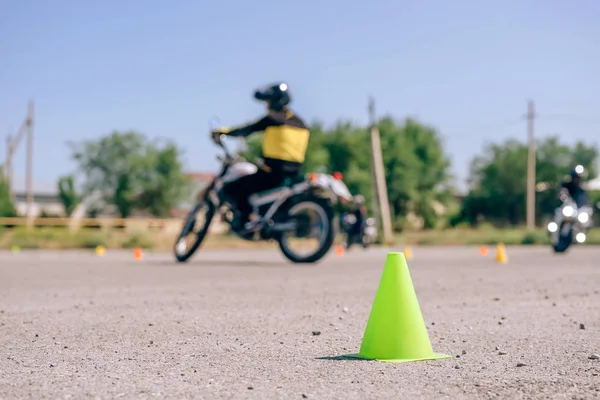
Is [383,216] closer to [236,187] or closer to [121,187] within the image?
[236,187]

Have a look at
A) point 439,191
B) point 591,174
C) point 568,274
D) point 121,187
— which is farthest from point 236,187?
point 591,174

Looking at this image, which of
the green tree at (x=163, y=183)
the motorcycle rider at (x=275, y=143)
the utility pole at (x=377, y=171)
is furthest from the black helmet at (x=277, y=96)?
the green tree at (x=163, y=183)

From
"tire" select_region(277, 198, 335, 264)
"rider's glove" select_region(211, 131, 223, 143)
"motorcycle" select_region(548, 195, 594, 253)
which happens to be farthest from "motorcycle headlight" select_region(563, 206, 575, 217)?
"rider's glove" select_region(211, 131, 223, 143)

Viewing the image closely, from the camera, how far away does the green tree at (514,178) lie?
8088cm

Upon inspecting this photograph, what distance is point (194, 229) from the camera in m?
13.8

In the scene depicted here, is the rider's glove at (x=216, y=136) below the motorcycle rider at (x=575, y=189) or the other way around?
the other way around

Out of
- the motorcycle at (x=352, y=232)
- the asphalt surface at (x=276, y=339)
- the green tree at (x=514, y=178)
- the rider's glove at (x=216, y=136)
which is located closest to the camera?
the asphalt surface at (x=276, y=339)

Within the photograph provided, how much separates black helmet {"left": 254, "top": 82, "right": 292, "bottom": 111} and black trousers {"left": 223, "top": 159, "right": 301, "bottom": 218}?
830mm

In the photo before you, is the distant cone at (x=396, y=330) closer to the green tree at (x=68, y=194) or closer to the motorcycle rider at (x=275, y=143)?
the motorcycle rider at (x=275, y=143)

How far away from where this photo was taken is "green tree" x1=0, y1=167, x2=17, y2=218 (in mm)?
59938

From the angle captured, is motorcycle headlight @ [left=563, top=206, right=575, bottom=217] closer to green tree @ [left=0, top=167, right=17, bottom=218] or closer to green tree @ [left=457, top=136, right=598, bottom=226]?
green tree @ [left=0, top=167, right=17, bottom=218]

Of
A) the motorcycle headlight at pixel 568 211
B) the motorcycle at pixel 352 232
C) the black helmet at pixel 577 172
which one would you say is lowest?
the motorcycle at pixel 352 232

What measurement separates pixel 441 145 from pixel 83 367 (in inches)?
3133

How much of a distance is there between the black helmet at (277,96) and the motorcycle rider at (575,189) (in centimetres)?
845
